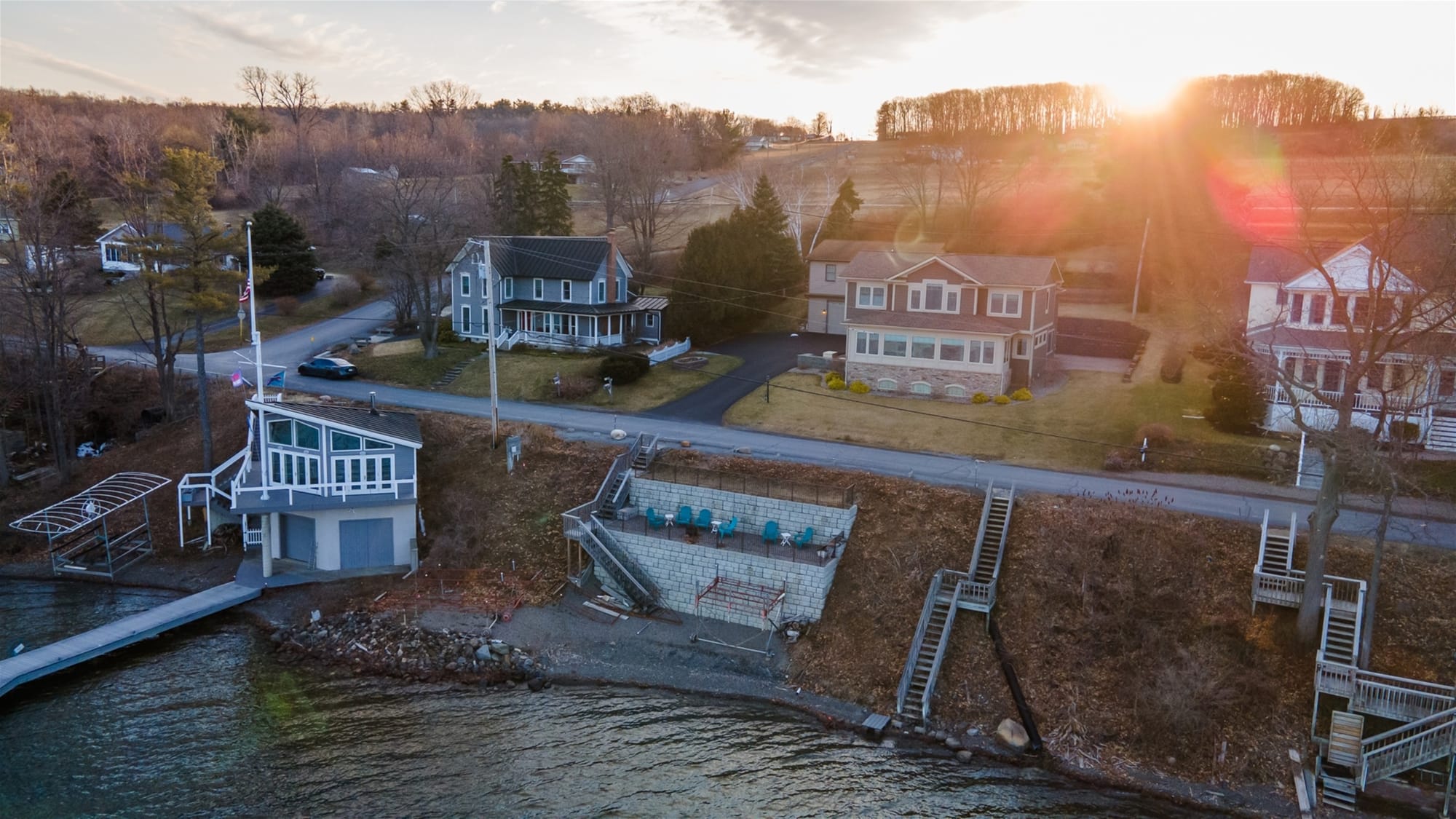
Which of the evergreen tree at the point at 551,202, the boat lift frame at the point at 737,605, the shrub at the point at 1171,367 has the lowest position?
the boat lift frame at the point at 737,605

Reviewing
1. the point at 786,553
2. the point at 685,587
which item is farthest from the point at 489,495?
the point at 786,553

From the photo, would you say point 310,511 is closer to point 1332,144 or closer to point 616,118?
point 616,118

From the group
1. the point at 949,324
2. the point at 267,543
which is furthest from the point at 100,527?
the point at 949,324

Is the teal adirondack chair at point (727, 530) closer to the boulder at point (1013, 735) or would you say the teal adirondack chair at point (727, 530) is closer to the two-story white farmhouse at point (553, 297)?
the boulder at point (1013, 735)

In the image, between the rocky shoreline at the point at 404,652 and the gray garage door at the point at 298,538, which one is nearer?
the rocky shoreline at the point at 404,652

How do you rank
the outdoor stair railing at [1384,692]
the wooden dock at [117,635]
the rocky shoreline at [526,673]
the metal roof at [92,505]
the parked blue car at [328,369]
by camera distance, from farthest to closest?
1. the parked blue car at [328,369]
2. the metal roof at [92,505]
3. the wooden dock at [117,635]
4. the rocky shoreline at [526,673]
5. the outdoor stair railing at [1384,692]

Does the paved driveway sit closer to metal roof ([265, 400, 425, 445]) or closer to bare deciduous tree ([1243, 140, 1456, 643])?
metal roof ([265, 400, 425, 445])

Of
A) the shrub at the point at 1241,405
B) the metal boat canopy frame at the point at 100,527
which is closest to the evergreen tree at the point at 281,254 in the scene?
the metal boat canopy frame at the point at 100,527

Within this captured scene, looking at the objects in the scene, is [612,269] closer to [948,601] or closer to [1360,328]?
[948,601]
